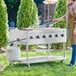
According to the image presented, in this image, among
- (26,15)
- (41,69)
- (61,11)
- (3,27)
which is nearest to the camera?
(41,69)

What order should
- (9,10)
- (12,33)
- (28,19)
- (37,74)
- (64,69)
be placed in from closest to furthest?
(37,74)
(64,69)
(12,33)
(28,19)
(9,10)

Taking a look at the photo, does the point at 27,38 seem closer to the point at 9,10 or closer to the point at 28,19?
the point at 28,19

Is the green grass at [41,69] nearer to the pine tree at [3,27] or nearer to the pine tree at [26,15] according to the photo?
the pine tree at [3,27]

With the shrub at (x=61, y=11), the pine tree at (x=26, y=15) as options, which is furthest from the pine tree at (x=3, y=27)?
the shrub at (x=61, y=11)

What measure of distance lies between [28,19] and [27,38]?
4607 mm

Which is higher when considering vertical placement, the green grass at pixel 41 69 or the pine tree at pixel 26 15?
the pine tree at pixel 26 15

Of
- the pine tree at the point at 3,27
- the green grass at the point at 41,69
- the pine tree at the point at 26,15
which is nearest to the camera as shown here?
the green grass at the point at 41,69

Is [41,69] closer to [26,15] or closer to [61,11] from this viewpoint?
[26,15]

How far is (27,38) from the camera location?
7855 millimetres

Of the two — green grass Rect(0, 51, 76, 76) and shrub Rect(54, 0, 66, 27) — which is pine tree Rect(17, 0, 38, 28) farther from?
green grass Rect(0, 51, 76, 76)

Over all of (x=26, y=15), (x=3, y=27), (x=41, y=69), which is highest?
(x=26, y=15)

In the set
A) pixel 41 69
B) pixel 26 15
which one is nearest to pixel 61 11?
pixel 26 15

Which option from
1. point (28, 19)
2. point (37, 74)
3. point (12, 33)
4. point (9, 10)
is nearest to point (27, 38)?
point (12, 33)

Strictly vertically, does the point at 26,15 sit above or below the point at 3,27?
above
